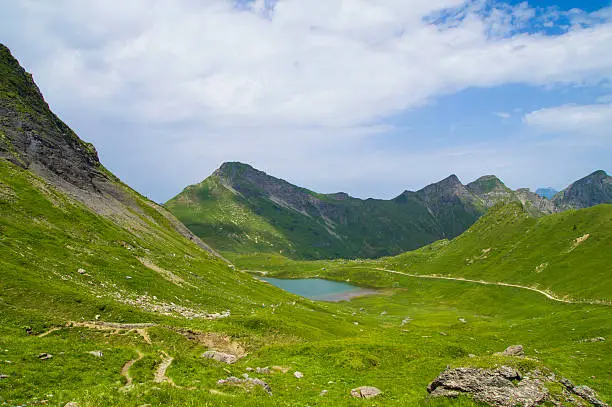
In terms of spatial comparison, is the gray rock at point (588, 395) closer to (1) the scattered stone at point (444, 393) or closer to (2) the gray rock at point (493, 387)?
(2) the gray rock at point (493, 387)

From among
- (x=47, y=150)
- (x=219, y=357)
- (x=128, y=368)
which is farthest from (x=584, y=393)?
(x=47, y=150)

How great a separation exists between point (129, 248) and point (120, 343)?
55184mm

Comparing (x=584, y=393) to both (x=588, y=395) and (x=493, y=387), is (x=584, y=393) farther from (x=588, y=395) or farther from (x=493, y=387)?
(x=493, y=387)

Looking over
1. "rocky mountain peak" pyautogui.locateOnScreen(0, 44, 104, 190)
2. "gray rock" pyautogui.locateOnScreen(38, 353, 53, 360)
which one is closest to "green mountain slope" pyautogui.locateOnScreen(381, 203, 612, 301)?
"gray rock" pyautogui.locateOnScreen(38, 353, 53, 360)

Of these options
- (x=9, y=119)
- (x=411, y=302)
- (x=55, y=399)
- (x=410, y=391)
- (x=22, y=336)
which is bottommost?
(x=411, y=302)

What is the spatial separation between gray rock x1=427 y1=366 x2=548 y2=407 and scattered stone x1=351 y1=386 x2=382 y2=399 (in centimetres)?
410

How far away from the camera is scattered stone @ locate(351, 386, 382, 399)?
2629cm

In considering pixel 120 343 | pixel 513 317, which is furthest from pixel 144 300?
pixel 513 317

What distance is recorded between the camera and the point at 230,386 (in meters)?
24.5

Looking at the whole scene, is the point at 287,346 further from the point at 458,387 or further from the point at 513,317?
the point at 513,317

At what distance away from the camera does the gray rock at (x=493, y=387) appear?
2119 centimetres

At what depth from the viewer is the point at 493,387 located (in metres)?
22.2

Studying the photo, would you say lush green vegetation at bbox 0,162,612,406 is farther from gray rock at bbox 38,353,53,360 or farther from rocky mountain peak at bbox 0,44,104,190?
rocky mountain peak at bbox 0,44,104,190

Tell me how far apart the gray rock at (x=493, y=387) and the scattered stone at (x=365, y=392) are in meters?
4.10
